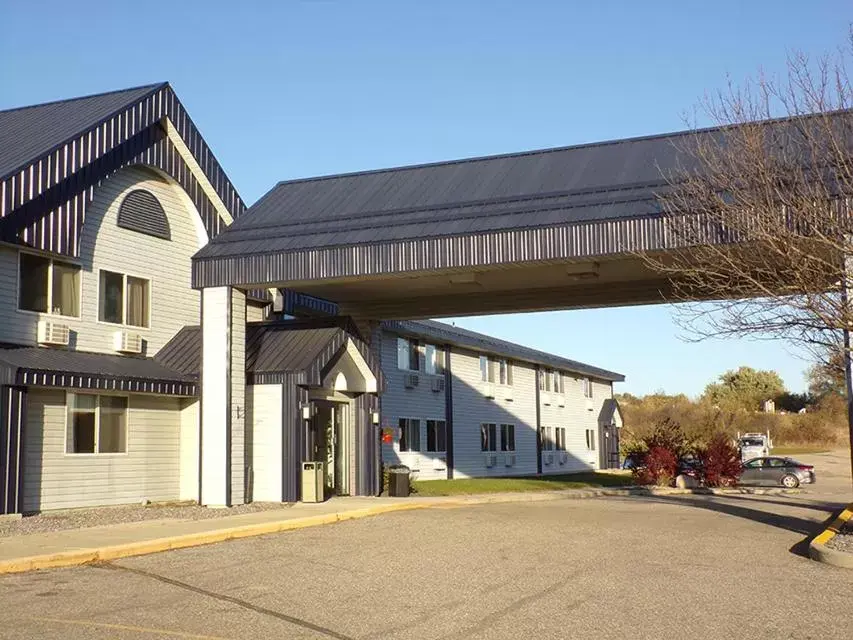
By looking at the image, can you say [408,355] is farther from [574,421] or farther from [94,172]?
[574,421]

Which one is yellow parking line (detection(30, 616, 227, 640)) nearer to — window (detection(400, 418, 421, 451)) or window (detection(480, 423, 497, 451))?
window (detection(400, 418, 421, 451))

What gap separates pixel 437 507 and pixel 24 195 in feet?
35.9

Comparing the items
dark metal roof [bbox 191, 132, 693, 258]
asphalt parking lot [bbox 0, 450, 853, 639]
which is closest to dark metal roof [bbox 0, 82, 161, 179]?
dark metal roof [bbox 191, 132, 693, 258]

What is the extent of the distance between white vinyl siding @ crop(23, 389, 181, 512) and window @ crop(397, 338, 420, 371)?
494 inches

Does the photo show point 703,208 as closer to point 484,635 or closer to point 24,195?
point 484,635

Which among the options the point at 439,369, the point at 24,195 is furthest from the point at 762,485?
the point at 24,195

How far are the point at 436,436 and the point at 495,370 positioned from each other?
6485mm

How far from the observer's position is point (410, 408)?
1385 inches

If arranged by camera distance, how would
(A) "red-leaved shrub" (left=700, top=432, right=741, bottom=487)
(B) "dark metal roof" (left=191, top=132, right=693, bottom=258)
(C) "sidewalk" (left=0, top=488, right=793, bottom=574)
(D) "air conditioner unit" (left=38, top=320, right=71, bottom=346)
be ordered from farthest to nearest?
(A) "red-leaved shrub" (left=700, top=432, right=741, bottom=487) < (D) "air conditioner unit" (left=38, top=320, right=71, bottom=346) < (B) "dark metal roof" (left=191, top=132, right=693, bottom=258) < (C) "sidewalk" (left=0, top=488, right=793, bottom=574)

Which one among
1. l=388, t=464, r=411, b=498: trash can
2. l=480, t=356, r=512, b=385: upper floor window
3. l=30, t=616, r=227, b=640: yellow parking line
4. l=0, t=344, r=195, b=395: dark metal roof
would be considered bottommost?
l=30, t=616, r=227, b=640: yellow parking line

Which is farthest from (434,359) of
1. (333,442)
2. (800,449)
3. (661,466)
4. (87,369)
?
(800,449)

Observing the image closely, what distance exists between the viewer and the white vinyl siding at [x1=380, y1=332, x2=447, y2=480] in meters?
33.7

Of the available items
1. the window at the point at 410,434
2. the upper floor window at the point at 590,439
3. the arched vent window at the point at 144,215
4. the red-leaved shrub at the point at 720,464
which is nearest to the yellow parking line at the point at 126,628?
the arched vent window at the point at 144,215

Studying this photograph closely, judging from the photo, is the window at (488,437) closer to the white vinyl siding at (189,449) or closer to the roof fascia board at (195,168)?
the roof fascia board at (195,168)
